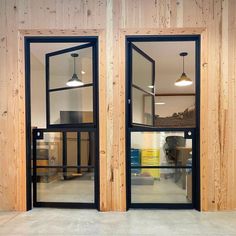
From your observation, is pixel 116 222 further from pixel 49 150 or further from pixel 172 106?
pixel 172 106

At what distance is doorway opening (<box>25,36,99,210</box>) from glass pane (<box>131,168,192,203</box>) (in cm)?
53

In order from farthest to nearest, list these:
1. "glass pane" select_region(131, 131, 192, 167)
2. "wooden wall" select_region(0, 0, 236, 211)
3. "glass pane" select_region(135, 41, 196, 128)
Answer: "glass pane" select_region(135, 41, 196, 128) → "glass pane" select_region(131, 131, 192, 167) → "wooden wall" select_region(0, 0, 236, 211)

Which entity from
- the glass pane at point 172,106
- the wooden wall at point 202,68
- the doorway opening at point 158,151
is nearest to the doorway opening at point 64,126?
the wooden wall at point 202,68

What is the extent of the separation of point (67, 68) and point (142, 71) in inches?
40.7

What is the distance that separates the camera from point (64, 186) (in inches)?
118

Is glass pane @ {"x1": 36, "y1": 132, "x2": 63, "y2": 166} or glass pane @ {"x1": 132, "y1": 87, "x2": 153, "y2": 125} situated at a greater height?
glass pane @ {"x1": 132, "y1": 87, "x2": 153, "y2": 125}

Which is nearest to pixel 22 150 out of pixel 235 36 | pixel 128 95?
pixel 128 95

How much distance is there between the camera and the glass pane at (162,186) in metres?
2.79

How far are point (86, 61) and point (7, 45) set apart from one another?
3.21ft

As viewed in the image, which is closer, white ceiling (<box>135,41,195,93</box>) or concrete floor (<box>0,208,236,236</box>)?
concrete floor (<box>0,208,236,236</box>)

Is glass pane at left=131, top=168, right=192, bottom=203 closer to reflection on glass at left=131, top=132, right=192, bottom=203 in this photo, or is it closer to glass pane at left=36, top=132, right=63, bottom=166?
reflection on glass at left=131, top=132, right=192, bottom=203

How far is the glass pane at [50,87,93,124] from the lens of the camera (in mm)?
2836

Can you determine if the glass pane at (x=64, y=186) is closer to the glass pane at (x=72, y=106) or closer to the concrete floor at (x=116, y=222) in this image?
the concrete floor at (x=116, y=222)

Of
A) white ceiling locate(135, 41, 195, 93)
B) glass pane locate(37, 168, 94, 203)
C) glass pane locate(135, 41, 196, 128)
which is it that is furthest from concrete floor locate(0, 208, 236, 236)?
white ceiling locate(135, 41, 195, 93)
